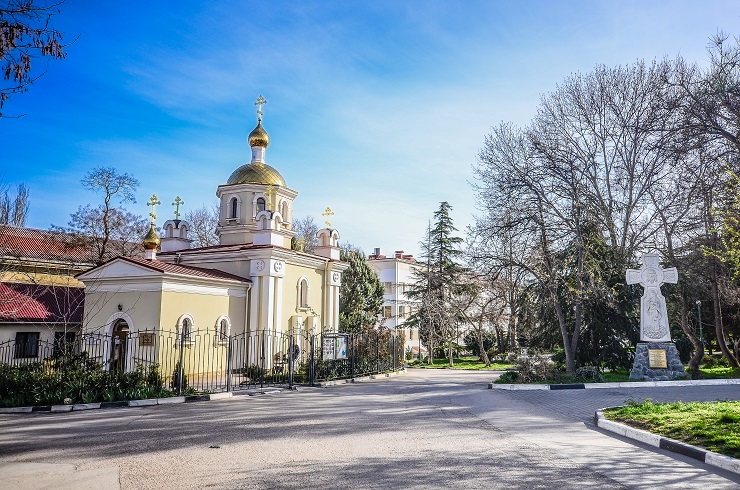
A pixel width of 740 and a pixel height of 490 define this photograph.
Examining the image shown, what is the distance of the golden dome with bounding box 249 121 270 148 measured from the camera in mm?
31406

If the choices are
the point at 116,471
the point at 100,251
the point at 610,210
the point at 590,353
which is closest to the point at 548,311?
the point at 590,353

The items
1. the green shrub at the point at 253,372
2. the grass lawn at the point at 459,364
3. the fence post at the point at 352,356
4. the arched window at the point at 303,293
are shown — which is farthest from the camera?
the grass lawn at the point at 459,364

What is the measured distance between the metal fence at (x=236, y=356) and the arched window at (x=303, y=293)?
2669 millimetres

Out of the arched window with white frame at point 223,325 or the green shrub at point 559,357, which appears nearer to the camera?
the arched window with white frame at point 223,325

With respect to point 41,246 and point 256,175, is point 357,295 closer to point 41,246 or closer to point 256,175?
point 256,175

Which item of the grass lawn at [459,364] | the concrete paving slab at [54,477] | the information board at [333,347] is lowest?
the grass lawn at [459,364]

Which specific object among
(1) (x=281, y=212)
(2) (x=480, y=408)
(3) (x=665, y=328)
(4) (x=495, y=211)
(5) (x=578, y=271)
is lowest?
(2) (x=480, y=408)

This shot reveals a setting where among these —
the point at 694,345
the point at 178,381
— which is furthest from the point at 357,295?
the point at 178,381

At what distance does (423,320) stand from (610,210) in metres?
19.3

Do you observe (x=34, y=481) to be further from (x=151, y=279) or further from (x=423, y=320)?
(x=423, y=320)

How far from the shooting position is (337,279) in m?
31.2

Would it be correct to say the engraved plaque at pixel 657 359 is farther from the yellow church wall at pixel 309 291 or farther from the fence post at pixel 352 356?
the yellow church wall at pixel 309 291

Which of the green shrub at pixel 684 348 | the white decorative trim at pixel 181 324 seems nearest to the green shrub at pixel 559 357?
the green shrub at pixel 684 348

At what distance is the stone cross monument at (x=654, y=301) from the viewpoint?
18.5 meters
